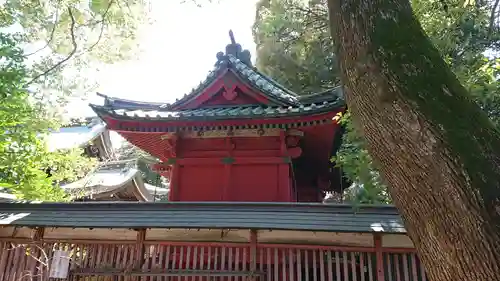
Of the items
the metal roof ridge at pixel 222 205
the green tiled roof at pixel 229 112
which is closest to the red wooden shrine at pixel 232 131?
the green tiled roof at pixel 229 112

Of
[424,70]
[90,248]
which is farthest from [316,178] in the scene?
[424,70]

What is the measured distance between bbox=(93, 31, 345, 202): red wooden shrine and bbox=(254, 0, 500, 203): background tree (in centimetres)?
86

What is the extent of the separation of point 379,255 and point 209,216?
8.43 ft

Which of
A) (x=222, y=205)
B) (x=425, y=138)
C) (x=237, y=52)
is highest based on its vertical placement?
(x=237, y=52)

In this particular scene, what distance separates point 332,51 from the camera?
11023mm

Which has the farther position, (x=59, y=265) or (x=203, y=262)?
(x=203, y=262)

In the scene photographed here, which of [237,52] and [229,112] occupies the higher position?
[237,52]

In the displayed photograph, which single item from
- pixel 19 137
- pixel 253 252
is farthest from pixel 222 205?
pixel 19 137

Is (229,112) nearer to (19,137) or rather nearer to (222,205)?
(222,205)

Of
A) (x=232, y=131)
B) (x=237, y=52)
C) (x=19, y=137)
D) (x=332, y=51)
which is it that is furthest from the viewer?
(x=332, y=51)

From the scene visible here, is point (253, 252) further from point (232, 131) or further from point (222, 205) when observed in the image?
point (232, 131)

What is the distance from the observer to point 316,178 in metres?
10.6

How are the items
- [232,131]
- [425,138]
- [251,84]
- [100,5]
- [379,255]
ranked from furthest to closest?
[100,5], [251,84], [232,131], [379,255], [425,138]

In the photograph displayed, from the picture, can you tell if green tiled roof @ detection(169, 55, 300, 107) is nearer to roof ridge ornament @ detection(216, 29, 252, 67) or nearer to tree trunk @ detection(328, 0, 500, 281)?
roof ridge ornament @ detection(216, 29, 252, 67)
